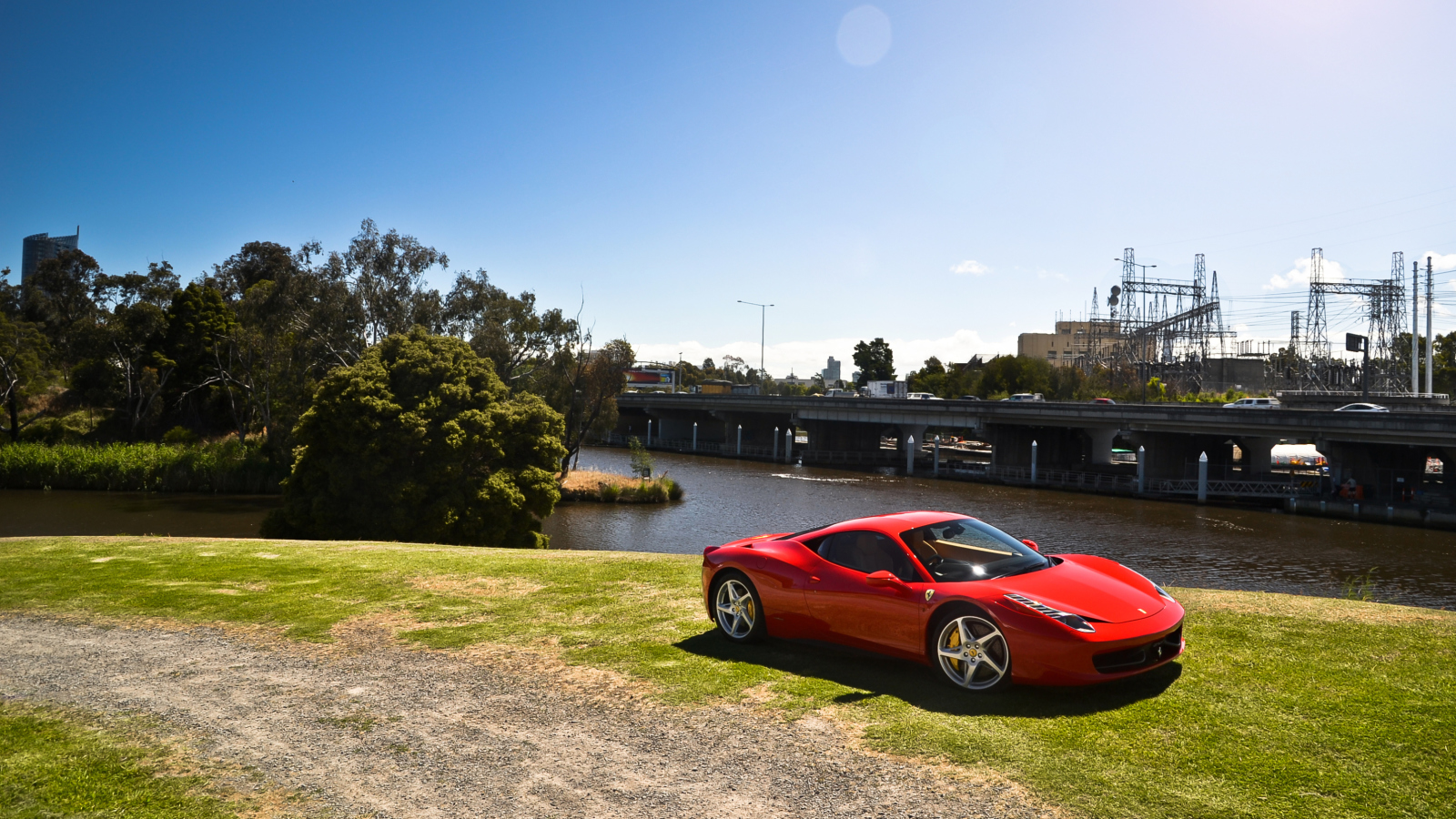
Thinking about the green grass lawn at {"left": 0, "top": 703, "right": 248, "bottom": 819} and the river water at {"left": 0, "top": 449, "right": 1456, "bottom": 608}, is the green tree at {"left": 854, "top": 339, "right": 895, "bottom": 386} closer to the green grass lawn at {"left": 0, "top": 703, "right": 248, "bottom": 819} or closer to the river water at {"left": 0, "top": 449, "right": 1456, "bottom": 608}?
the river water at {"left": 0, "top": 449, "right": 1456, "bottom": 608}

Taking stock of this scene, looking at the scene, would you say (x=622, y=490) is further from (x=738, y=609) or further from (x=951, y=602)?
(x=951, y=602)

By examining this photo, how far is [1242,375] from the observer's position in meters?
108

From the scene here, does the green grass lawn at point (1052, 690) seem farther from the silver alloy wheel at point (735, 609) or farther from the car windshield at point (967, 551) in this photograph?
the car windshield at point (967, 551)

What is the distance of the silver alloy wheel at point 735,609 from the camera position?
830 cm

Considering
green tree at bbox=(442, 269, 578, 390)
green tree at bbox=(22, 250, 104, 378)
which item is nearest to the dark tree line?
green tree at bbox=(442, 269, 578, 390)

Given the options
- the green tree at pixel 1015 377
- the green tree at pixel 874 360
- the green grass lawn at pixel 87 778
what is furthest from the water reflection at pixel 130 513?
the green tree at pixel 874 360

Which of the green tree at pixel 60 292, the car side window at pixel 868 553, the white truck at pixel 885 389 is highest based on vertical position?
the green tree at pixel 60 292

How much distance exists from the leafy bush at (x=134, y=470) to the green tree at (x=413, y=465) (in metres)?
21.6

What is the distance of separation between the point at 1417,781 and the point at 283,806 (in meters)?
6.52

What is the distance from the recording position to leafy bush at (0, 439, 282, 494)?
44.2 meters

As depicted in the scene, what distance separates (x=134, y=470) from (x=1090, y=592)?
1978 inches

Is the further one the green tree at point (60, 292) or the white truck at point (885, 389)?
the white truck at point (885, 389)

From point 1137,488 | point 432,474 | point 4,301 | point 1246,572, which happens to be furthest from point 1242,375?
point 4,301

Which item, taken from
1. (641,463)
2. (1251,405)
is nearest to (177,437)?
(641,463)
